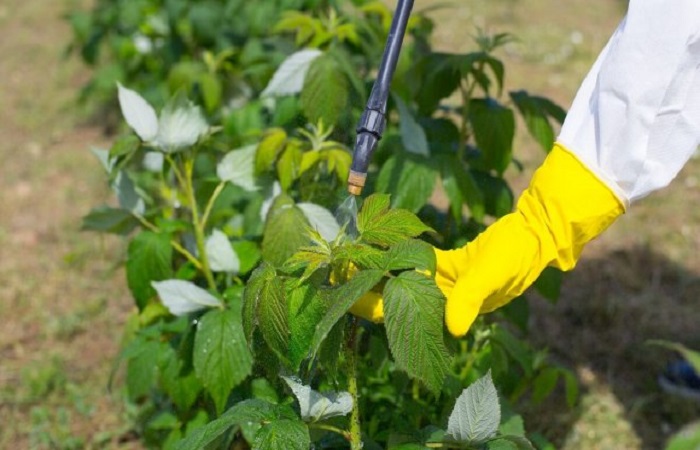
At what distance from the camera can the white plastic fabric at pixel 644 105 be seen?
122 centimetres

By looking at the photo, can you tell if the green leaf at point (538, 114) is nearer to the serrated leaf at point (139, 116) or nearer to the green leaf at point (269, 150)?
the green leaf at point (269, 150)

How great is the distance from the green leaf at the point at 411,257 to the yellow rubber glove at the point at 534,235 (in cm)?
8

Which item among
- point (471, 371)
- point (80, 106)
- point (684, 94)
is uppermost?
point (684, 94)

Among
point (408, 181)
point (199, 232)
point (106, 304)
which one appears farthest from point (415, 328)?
point (106, 304)

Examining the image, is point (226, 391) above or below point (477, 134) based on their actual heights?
below

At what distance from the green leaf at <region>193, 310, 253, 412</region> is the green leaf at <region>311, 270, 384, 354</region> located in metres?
0.40

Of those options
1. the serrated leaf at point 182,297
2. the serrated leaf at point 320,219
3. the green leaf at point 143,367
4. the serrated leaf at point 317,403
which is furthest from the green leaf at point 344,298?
the green leaf at point 143,367

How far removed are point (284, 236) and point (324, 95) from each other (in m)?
0.35

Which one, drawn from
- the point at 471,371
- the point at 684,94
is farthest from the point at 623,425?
the point at 684,94

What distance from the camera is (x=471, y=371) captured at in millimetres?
1797

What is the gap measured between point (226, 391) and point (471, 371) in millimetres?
503

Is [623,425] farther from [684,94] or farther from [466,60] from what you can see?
[684,94]

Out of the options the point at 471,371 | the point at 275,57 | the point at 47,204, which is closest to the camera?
the point at 471,371

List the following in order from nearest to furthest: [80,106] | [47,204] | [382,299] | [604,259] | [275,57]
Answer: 1. [382,299]
2. [275,57]
3. [604,259]
4. [47,204]
5. [80,106]
